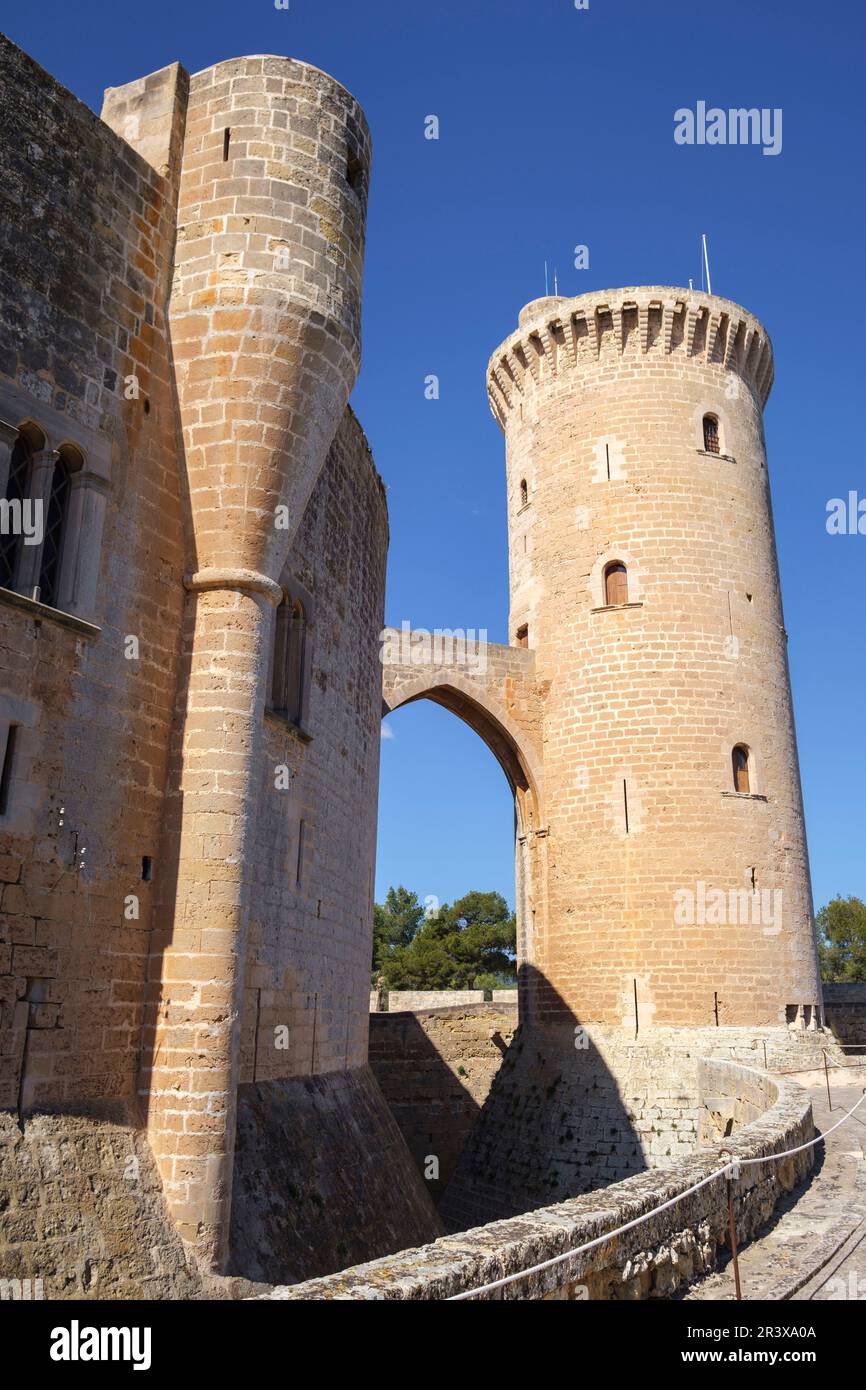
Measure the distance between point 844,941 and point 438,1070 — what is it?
36830 millimetres

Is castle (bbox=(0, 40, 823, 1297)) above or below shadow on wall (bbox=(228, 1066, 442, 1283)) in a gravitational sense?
above

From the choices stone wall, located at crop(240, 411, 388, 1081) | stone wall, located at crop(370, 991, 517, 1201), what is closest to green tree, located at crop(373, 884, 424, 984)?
stone wall, located at crop(370, 991, 517, 1201)

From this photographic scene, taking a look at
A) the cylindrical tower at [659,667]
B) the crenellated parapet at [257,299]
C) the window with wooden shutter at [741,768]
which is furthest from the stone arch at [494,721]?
the crenellated parapet at [257,299]

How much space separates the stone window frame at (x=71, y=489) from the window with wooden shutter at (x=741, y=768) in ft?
44.7

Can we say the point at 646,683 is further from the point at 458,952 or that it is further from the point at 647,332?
the point at 458,952

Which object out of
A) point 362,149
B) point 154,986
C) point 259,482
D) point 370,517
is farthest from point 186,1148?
point 370,517

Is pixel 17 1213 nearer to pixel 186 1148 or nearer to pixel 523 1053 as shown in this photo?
pixel 186 1148

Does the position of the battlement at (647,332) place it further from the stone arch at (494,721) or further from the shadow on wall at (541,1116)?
the shadow on wall at (541,1116)

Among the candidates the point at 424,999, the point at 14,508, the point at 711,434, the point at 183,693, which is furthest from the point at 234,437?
the point at 424,999

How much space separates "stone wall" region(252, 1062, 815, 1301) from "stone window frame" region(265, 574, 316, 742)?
4.75 metres

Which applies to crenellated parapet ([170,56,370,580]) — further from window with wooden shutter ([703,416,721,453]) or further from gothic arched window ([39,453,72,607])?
window with wooden shutter ([703,416,721,453])

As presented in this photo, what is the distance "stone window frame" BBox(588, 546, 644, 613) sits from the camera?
1812cm

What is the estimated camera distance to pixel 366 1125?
31.6ft
